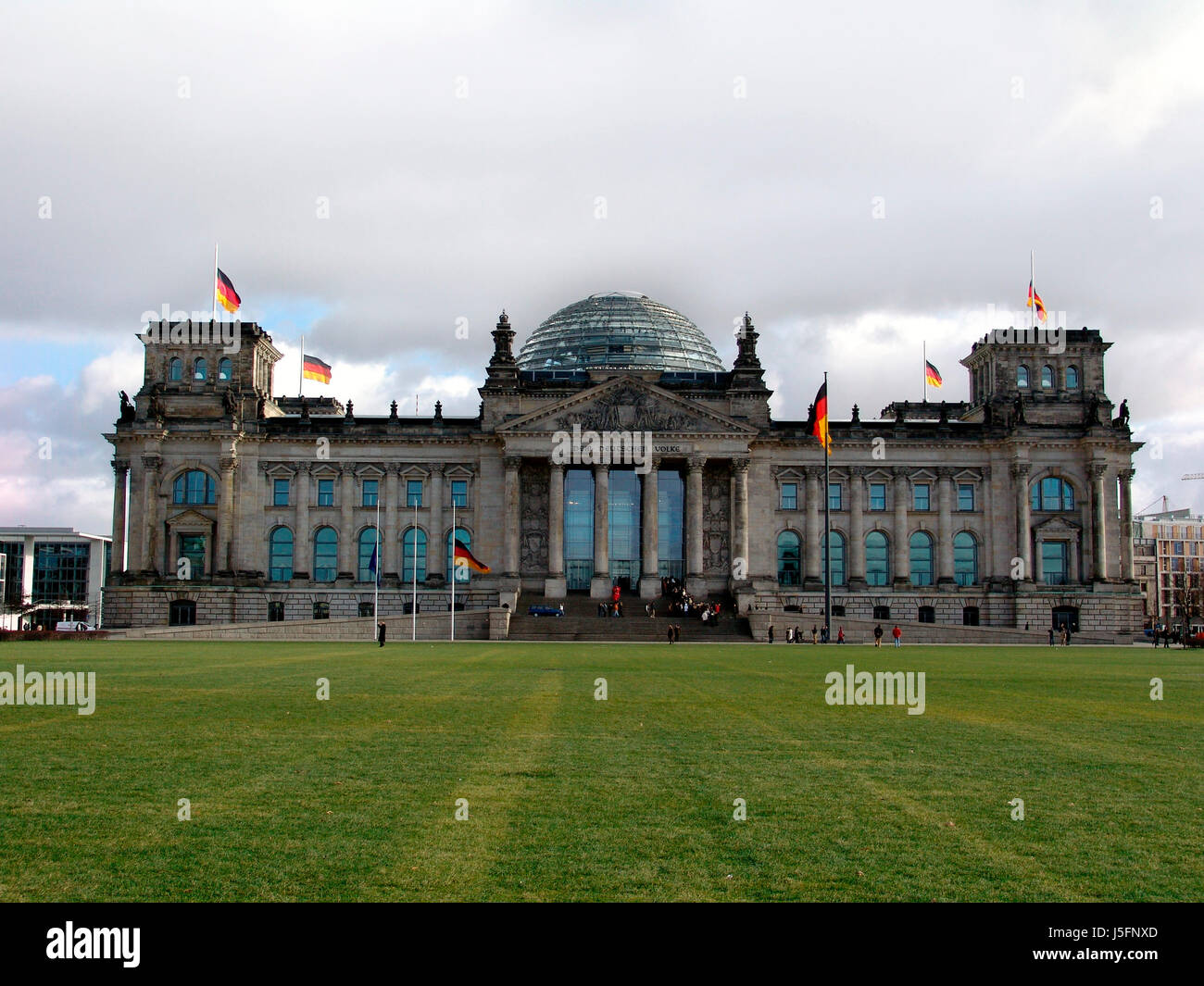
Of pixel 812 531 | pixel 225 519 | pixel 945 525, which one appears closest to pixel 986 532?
pixel 945 525

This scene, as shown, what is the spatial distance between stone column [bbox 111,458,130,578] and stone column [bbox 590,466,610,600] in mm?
35479

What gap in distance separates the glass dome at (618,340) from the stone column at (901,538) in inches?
815

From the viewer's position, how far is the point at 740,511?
9106 centimetres

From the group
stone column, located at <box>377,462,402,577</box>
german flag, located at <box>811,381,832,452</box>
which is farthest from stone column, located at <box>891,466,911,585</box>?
stone column, located at <box>377,462,402,577</box>

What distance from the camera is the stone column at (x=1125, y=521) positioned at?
3698 inches

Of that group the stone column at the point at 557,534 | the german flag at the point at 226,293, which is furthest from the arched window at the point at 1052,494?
the german flag at the point at 226,293

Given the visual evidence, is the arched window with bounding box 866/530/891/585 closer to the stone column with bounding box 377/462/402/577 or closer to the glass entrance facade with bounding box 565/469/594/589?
the glass entrance facade with bounding box 565/469/594/589

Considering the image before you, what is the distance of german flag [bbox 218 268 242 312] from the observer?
8500 centimetres

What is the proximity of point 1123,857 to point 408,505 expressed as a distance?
8556 centimetres

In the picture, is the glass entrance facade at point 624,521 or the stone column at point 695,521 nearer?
the stone column at point 695,521

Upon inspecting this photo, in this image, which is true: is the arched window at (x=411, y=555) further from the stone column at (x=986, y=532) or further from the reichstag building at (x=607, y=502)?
the stone column at (x=986, y=532)
